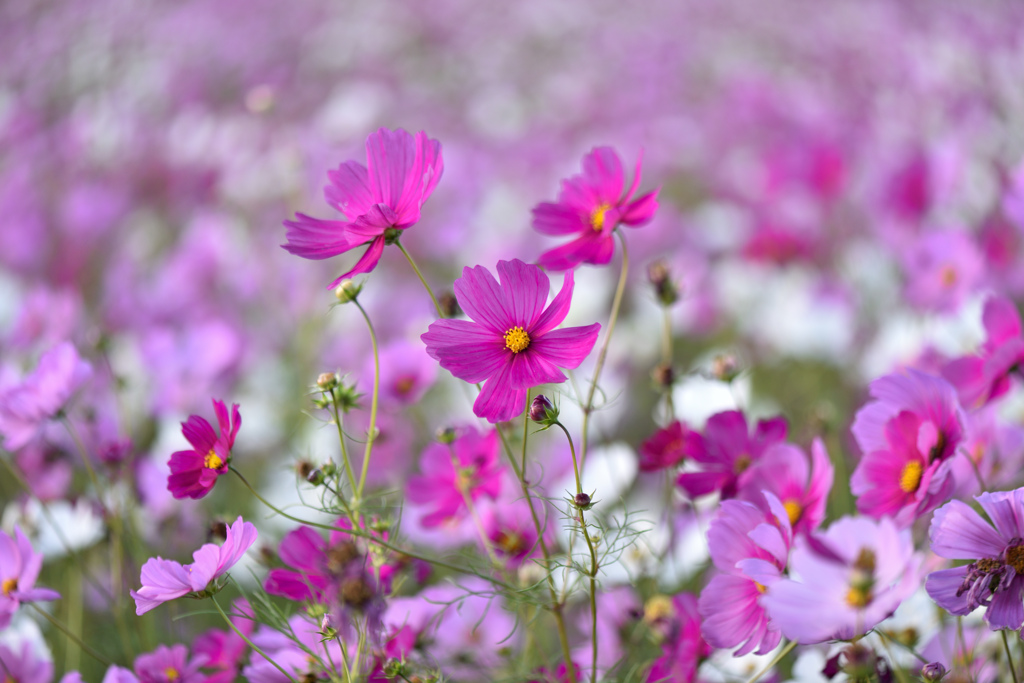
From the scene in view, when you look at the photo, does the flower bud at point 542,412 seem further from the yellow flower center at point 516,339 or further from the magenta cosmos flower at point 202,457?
the magenta cosmos flower at point 202,457

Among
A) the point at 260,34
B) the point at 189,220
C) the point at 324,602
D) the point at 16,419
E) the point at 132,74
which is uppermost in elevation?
the point at 260,34

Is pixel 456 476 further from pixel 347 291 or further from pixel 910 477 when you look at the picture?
pixel 910 477

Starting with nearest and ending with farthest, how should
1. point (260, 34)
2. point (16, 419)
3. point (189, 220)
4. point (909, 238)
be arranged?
point (16, 419)
point (909, 238)
point (189, 220)
point (260, 34)

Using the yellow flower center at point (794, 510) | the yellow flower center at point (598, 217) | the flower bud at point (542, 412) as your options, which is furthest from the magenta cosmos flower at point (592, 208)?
the yellow flower center at point (794, 510)

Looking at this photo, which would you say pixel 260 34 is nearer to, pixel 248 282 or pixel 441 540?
pixel 248 282

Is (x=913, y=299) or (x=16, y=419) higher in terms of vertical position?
(x=16, y=419)

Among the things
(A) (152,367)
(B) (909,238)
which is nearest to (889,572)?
(A) (152,367)

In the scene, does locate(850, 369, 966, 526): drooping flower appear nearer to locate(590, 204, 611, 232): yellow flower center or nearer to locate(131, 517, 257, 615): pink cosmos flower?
locate(590, 204, 611, 232): yellow flower center

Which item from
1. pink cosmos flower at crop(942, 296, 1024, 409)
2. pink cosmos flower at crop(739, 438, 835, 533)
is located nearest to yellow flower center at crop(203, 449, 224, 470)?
pink cosmos flower at crop(739, 438, 835, 533)
